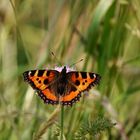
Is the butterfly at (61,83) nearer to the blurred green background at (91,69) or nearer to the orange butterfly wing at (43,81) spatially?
the orange butterfly wing at (43,81)

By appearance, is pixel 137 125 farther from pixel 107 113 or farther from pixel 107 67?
pixel 107 67

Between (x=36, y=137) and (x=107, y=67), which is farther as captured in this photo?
(x=107, y=67)

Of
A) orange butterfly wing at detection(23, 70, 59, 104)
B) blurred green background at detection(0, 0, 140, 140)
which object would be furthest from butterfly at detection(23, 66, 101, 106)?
blurred green background at detection(0, 0, 140, 140)

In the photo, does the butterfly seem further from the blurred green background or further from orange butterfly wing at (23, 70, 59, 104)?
the blurred green background

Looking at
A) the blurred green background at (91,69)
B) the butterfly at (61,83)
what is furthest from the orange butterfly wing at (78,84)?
the blurred green background at (91,69)

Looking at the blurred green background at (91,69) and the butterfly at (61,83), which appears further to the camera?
the blurred green background at (91,69)

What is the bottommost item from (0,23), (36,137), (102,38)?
(36,137)

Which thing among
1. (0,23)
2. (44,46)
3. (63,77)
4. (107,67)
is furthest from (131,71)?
(63,77)

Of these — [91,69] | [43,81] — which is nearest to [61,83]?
[43,81]
